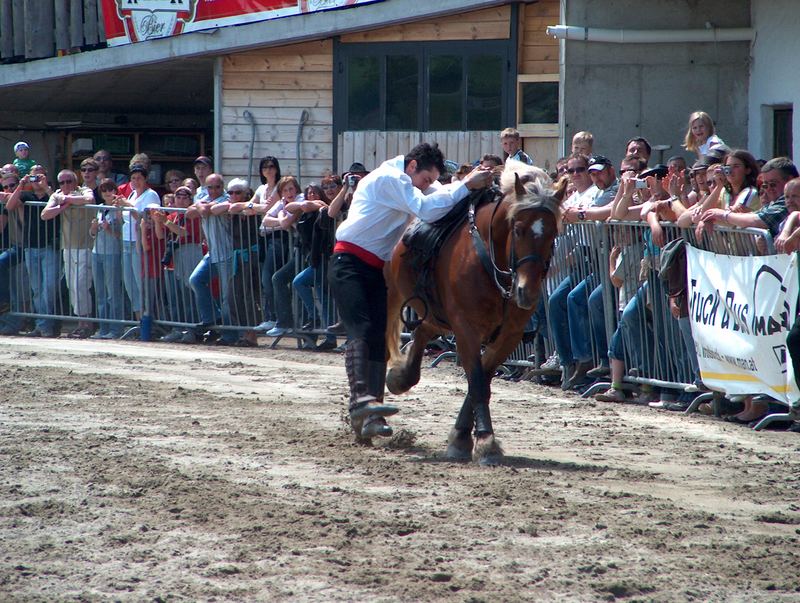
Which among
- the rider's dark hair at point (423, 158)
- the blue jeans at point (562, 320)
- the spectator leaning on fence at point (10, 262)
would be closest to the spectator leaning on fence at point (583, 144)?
the blue jeans at point (562, 320)

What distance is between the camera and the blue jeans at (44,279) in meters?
15.6

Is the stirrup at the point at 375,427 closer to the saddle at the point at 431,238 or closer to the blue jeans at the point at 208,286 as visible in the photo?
the saddle at the point at 431,238

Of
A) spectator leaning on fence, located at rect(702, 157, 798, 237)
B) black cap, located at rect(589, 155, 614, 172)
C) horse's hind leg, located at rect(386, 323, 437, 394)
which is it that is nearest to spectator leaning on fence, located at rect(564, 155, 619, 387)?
black cap, located at rect(589, 155, 614, 172)

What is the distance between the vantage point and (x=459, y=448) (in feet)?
26.1

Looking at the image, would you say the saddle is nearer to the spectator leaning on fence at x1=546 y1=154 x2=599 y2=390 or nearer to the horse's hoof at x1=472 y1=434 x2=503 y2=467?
the horse's hoof at x1=472 y1=434 x2=503 y2=467

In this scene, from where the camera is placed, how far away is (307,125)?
18.0 metres

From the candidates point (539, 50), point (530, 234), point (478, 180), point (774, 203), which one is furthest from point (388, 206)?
point (539, 50)

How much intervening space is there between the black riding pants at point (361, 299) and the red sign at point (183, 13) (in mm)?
9192

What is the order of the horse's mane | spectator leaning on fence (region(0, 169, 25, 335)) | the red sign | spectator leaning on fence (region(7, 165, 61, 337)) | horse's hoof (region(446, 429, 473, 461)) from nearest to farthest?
the horse's mane, horse's hoof (region(446, 429, 473, 461)), spectator leaning on fence (region(7, 165, 61, 337)), spectator leaning on fence (region(0, 169, 25, 335)), the red sign

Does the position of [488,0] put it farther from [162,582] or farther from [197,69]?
[162,582]

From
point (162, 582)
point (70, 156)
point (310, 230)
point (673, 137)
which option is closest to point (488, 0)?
point (673, 137)

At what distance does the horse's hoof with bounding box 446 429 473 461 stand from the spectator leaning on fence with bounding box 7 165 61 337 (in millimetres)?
9146

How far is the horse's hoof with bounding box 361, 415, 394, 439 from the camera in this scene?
8117 millimetres

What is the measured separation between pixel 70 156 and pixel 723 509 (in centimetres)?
1954
